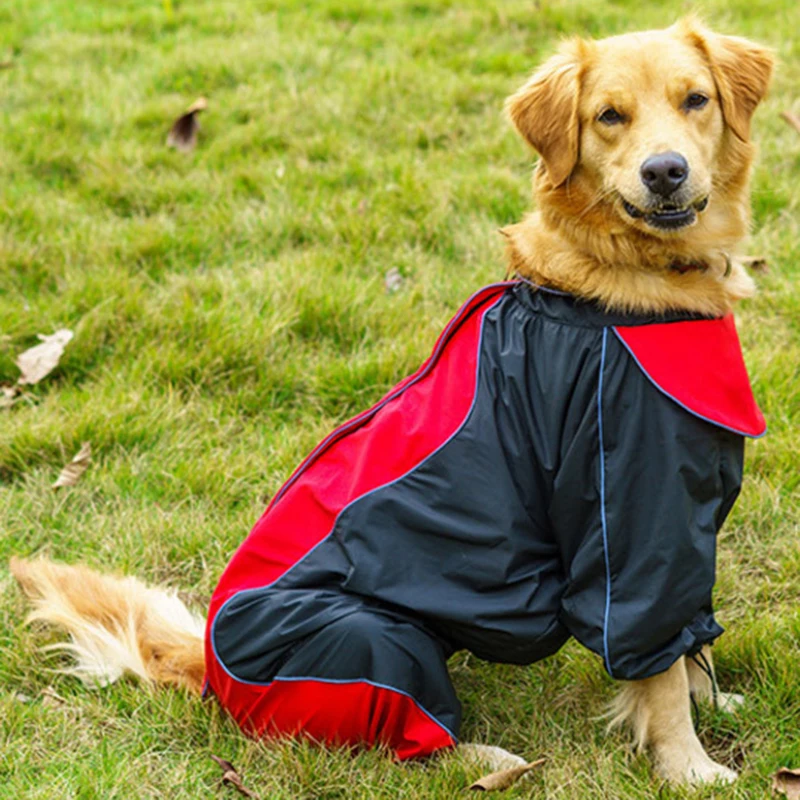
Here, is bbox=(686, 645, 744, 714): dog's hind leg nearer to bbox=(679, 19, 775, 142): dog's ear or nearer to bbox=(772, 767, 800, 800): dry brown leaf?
bbox=(772, 767, 800, 800): dry brown leaf

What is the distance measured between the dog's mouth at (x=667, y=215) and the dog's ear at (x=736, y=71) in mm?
323

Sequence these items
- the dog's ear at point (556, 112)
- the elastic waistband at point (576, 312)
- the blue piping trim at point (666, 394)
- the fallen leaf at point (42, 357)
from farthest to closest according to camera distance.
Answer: the fallen leaf at point (42, 357), the dog's ear at point (556, 112), the elastic waistband at point (576, 312), the blue piping trim at point (666, 394)

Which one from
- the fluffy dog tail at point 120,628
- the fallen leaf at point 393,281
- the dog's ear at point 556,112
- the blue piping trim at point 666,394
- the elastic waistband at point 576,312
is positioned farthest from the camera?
the fallen leaf at point 393,281

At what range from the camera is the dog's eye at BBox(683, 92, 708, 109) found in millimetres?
2832

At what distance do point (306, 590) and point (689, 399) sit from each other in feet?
3.50

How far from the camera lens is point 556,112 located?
2920 mm

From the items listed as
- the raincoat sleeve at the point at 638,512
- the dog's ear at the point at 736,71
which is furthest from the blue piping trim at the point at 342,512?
the dog's ear at the point at 736,71

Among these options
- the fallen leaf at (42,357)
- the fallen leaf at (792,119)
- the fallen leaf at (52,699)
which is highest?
the fallen leaf at (792,119)

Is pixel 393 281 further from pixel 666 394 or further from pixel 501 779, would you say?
pixel 501 779

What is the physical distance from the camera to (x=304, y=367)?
436 centimetres

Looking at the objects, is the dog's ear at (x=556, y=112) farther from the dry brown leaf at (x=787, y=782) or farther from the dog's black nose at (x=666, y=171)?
the dry brown leaf at (x=787, y=782)

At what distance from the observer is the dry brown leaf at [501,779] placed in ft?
8.77

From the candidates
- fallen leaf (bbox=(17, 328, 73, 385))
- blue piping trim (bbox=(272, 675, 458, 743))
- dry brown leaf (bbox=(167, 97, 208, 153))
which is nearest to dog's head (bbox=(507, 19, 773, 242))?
blue piping trim (bbox=(272, 675, 458, 743))

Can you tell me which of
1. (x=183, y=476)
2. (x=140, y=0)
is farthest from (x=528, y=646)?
(x=140, y=0)
